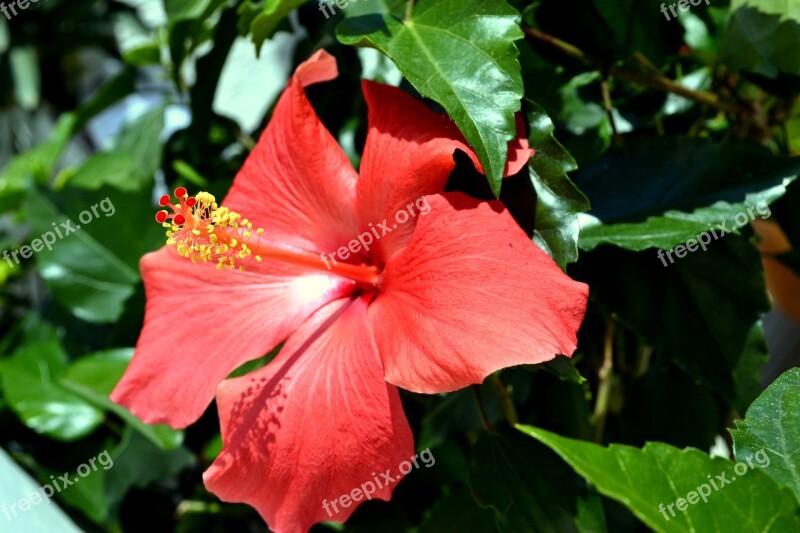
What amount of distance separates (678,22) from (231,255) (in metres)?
0.52

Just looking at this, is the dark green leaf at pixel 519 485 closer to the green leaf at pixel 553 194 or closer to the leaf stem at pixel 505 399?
the leaf stem at pixel 505 399

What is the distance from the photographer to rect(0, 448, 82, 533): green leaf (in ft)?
2.68

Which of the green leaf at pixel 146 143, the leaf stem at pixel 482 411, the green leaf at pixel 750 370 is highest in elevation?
the green leaf at pixel 750 370

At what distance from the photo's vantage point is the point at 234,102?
1869 millimetres

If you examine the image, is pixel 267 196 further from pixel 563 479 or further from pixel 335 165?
pixel 563 479

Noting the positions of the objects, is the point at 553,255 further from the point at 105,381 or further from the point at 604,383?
the point at 105,381

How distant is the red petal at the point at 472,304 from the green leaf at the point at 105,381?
1.44ft

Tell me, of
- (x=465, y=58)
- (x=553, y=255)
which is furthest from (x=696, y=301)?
(x=465, y=58)

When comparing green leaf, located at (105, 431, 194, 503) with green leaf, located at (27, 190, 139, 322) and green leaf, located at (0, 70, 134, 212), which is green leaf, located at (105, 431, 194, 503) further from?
green leaf, located at (0, 70, 134, 212)

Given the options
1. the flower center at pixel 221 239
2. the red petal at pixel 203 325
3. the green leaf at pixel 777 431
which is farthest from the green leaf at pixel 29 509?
the green leaf at pixel 777 431

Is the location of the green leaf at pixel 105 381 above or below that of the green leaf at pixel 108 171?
below

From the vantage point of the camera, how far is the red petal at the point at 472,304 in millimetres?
492

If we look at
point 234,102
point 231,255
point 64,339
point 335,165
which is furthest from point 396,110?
point 234,102

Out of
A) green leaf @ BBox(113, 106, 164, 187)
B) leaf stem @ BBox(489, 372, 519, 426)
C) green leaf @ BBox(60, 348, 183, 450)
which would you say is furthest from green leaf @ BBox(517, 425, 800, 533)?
green leaf @ BBox(113, 106, 164, 187)
